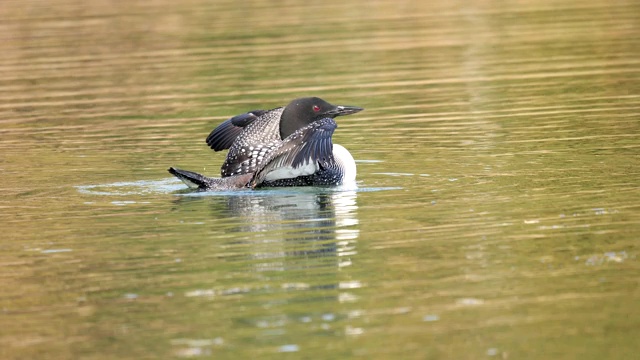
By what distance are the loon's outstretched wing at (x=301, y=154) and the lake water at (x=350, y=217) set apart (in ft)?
0.64

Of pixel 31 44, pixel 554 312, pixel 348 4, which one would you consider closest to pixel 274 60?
pixel 31 44

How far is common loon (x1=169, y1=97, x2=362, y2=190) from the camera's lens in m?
11.3

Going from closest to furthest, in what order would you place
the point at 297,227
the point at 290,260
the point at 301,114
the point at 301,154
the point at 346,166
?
the point at 290,260, the point at 297,227, the point at 301,154, the point at 346,166, the point at 301,114

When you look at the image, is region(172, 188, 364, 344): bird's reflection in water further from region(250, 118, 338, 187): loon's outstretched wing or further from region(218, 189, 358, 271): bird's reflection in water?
region(250, 118, 338, 187): loon's outstretched wing

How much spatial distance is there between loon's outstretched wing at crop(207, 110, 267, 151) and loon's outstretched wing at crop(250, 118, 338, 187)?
5.41 ft

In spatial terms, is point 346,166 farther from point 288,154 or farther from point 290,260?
point 290,260

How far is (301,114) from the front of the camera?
12.3 m

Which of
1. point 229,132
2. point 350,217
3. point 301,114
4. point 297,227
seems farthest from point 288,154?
point 229,132

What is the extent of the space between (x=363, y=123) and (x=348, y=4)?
16.9 meters

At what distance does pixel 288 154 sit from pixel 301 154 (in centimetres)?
16

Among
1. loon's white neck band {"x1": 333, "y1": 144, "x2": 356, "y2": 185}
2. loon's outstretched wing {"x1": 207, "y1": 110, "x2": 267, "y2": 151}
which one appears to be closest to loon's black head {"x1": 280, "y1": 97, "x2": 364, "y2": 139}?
loon's white neck band {"x1": 333, "y1": 144, "x2": 356, "y2": 185}

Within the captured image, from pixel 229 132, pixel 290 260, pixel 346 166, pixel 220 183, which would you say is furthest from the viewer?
pixel 229 132

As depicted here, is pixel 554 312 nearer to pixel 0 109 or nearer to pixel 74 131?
pixel 74 131

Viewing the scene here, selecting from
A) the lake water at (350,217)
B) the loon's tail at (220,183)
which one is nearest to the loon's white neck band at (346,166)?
the lake water at (350,217)
